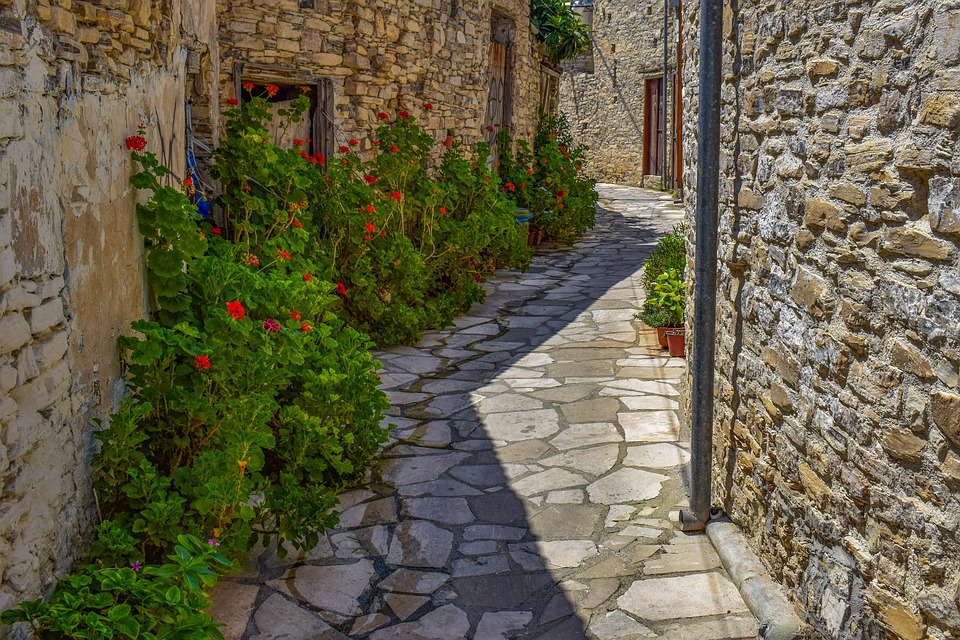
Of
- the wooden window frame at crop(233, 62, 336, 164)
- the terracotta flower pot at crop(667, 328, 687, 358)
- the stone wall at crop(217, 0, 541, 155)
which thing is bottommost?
the terracotta flower pot at crop(667, 328, 687, 358)

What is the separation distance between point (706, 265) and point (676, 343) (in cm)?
285

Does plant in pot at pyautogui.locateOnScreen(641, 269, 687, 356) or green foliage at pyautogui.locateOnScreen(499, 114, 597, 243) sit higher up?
green foliage at pyautogui.locateOnScreen(499, 114, 597, 243)

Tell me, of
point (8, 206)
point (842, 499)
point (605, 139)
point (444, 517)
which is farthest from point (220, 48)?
point (605, 139)

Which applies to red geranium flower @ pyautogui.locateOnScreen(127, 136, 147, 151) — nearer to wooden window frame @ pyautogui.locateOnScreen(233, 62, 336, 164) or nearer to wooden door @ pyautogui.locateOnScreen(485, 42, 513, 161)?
wooden window frame @ pyautogui.locateOnScreen(233, 62, 336, 164)

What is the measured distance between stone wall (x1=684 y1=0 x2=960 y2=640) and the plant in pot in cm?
283

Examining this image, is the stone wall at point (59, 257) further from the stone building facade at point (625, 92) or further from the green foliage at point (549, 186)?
the stone building facade at point (625, 92)

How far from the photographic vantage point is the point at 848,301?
2725 millimetres

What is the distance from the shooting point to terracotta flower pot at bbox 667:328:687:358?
6.66 m

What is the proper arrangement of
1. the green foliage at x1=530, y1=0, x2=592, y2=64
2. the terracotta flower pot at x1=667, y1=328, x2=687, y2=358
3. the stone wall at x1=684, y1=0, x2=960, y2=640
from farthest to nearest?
the green foliage at x1=530, y1=0, x2=592, y2=64
the terracotta flower pot at x1=667, y1=328, x2=687, y2=358
the stone wall at x1=684, y1=0, x2=960, y2=640

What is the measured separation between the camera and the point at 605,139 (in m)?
22.0

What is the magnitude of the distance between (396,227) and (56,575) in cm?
503

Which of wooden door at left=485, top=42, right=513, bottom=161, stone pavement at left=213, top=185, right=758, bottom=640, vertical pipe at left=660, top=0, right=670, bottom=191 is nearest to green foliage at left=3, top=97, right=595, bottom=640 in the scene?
stone pavement at left=213, top=185, right=758, bottom=640

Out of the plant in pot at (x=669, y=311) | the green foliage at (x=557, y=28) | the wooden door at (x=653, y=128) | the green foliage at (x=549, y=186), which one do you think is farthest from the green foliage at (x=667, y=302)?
the wooden door at (x=653, y=128)

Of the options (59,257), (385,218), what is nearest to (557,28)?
(385,218)
